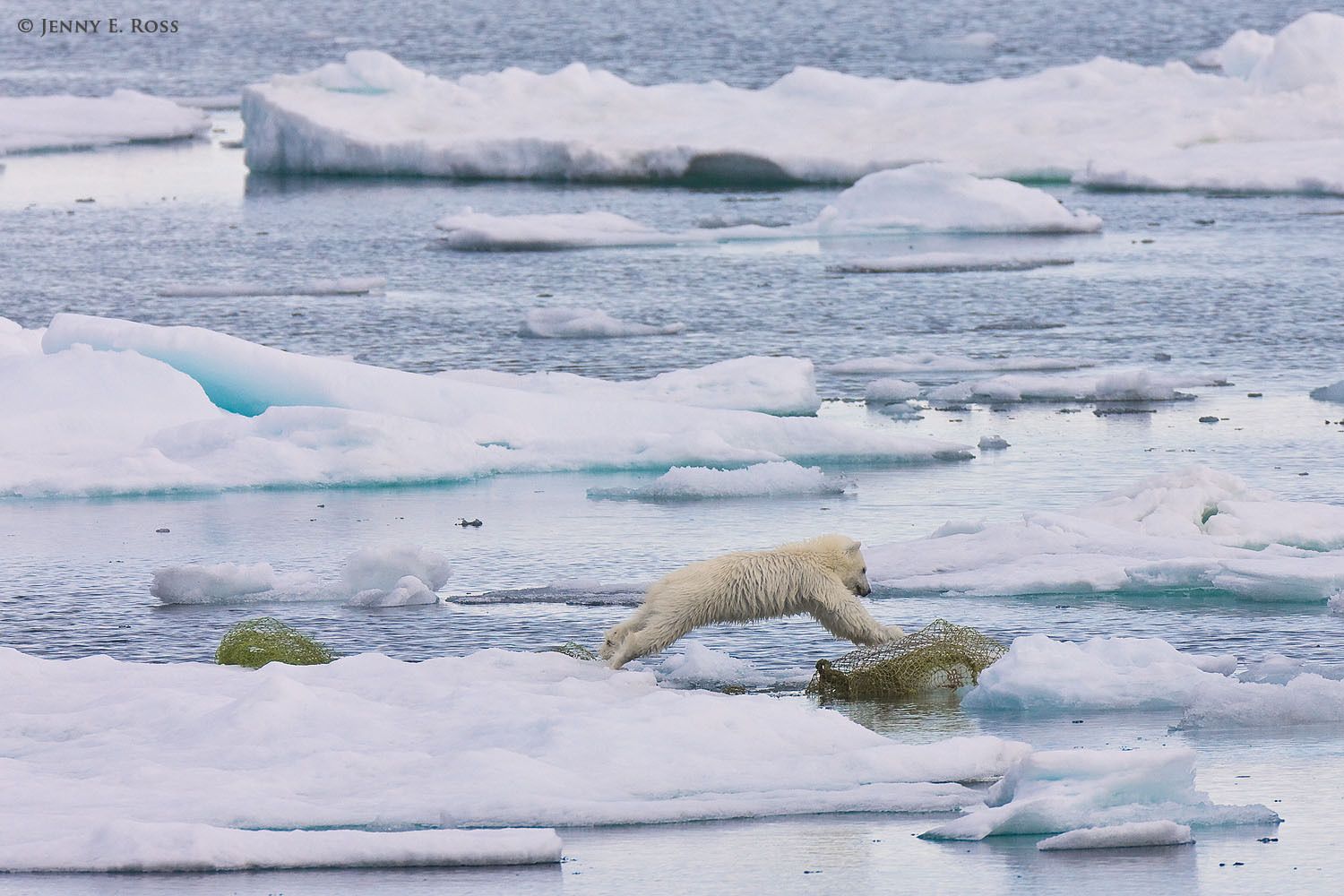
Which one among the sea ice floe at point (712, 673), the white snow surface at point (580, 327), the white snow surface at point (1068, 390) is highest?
the sea ice floe at point (712, 673)

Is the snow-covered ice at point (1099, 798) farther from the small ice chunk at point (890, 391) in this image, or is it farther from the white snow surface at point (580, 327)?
the white snow surface at point (580, 327)

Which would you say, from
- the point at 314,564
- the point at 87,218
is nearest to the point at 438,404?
the point at 314,564

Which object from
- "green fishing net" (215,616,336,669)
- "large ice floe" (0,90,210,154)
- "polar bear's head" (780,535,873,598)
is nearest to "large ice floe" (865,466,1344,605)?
"polar bear's head" (780,535,873,598)

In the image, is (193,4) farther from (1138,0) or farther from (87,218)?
(87,218)

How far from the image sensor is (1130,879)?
6.33 meters

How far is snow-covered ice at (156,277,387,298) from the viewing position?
2281cm

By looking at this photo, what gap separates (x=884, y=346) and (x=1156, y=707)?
35.8 ft

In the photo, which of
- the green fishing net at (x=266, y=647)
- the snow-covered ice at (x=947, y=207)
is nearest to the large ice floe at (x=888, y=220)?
the snow-covered ice at (x=947, y=207)

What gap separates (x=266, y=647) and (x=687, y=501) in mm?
4516

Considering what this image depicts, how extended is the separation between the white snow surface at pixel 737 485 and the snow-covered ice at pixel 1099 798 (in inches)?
258

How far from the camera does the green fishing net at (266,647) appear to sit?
9.14 m

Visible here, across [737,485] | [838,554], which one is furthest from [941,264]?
[838,554]

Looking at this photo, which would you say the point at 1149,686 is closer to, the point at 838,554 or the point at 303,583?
the point at 838,554

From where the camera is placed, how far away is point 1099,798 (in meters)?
6.82
